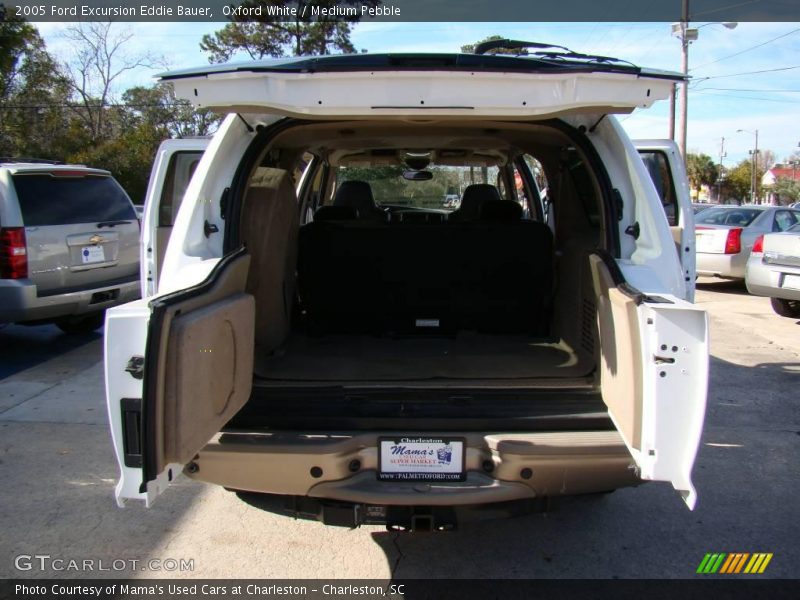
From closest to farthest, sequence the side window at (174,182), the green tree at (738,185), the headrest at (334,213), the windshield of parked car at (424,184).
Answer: the side window at (174,182) → the headrest at (334,213) → the windshield of parked car at (424,184) → the green tree at (738,185)

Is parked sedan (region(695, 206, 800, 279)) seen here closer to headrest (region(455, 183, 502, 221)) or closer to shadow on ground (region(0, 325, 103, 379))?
headrest (region(455, 183, 502, 221))

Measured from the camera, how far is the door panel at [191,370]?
6.85ft

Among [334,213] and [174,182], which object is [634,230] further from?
[174,182]

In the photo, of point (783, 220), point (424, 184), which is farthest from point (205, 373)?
point (783, 220)

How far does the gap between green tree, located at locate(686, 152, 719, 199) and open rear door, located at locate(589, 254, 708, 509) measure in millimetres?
68074

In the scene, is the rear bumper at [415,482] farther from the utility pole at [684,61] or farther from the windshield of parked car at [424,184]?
the utility pole at [684,61]

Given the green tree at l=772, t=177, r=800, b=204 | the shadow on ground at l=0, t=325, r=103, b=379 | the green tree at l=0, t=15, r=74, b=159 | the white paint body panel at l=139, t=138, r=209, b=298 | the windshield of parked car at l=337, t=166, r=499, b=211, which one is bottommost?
the shadow on ground at l=0, t=325, r=103, b=379

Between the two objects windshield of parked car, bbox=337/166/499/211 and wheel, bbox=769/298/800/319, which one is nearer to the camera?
windshield of parked car, bbox=337/166/499/211

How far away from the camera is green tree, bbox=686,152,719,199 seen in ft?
216

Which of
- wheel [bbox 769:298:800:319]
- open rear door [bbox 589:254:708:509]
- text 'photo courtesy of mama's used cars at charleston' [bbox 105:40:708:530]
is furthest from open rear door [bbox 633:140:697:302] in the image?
wheel [bbox 769:298:800:319]

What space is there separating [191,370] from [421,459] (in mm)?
918

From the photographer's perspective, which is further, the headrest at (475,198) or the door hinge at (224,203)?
the headrest at (475,198)

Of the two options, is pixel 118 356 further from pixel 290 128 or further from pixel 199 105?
pixel 290 128

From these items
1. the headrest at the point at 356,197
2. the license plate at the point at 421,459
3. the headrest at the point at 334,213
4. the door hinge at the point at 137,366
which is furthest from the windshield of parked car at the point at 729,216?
the door hinge at the point at 137,366
